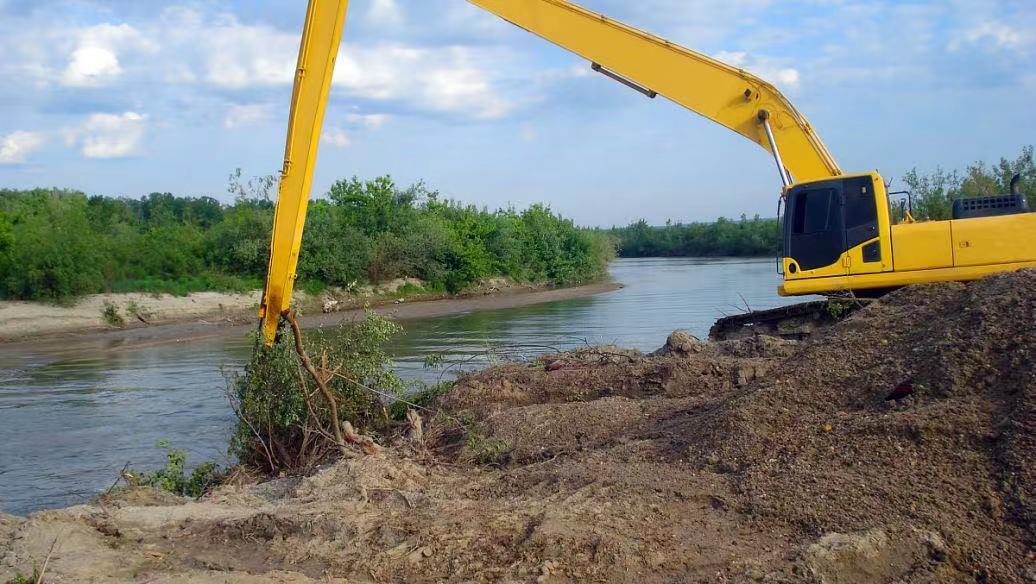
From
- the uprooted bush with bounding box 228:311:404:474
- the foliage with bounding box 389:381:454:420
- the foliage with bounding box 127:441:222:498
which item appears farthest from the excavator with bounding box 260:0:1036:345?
the foliage with bounding box 389:381:454:420

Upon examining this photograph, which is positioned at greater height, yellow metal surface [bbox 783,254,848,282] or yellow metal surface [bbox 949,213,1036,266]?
yellow metal surface [bbox 949,213,1036,266]

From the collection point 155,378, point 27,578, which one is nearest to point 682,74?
point 27,578

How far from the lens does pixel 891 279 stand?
1077 cm

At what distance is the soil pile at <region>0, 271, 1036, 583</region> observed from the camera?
511cm

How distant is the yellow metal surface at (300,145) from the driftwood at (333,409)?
1.75 feet

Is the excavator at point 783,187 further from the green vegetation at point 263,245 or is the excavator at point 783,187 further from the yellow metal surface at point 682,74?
the green vegetation at point 263,245

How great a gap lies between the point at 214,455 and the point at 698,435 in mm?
6664

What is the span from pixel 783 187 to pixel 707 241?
7335 cm

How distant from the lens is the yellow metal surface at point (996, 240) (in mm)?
10188

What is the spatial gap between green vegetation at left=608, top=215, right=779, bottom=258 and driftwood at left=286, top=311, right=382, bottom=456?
58731mm

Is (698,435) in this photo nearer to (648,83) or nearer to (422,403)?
(422,403)

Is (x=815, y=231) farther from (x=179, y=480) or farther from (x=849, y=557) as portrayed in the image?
(x=179, y=480)

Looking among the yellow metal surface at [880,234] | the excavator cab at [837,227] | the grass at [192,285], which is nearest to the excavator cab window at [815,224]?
the excavator cab at [837,227]

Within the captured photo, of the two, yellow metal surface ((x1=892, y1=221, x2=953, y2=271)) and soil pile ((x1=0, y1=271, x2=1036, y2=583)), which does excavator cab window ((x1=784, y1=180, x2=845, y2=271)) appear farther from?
soil pile ((x1=0, y1=271, x2=1036, y2=583))
